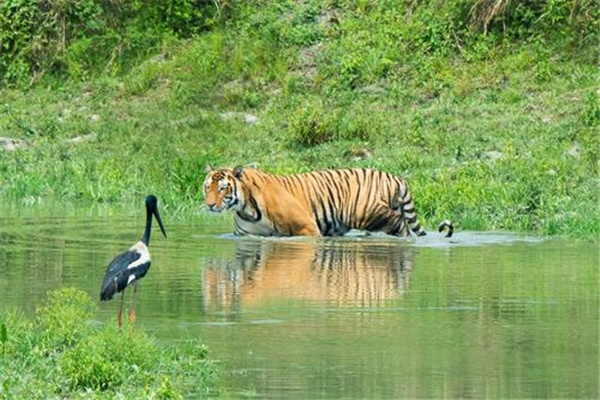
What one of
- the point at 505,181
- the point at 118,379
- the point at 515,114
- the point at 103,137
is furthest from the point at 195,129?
the point at 118,379

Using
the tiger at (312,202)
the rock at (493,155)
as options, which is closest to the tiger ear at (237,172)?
the tiger at (312,202)

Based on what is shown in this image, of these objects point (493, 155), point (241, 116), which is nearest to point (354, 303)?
point (493, 155)

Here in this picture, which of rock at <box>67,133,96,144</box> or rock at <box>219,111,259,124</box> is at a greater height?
rock at <box>219,111,259,124</box>

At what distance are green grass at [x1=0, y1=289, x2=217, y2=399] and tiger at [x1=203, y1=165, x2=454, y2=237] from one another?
6.99m

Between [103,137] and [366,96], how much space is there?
119 inches

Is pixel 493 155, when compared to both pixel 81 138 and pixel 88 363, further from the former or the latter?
pixel 88 363

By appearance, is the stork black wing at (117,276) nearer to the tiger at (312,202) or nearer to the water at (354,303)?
the water at (354,303)

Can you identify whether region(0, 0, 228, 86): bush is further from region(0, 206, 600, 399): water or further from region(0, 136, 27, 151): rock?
region(0, 206, 600, 399): water

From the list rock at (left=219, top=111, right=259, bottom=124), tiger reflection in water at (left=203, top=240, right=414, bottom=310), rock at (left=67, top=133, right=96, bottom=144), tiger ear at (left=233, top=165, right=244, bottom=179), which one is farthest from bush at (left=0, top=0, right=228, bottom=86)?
tiger reflection in water at (left=203, top=240, right=414, bottom=310)

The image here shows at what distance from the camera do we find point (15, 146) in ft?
76.2

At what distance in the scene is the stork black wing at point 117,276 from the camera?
10750 millimetres

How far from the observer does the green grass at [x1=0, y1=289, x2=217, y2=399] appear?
Result: 8.91 meters

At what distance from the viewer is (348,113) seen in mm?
22656

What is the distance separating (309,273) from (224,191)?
11.9ft
